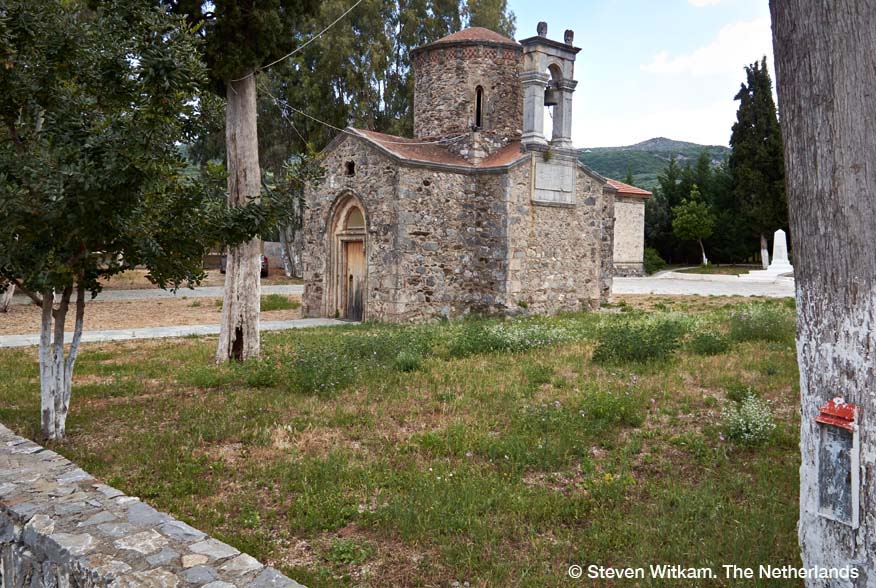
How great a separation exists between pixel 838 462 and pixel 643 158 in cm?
11614

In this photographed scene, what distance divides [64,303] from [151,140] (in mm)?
2131

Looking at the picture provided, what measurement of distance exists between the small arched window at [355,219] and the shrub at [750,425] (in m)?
11.5

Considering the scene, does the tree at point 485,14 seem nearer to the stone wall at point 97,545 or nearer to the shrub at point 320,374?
Result: the shrub at point 320,374

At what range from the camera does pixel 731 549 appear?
3.89 metres

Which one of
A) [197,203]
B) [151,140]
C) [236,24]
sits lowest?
[197,203]

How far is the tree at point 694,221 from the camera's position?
127 ft

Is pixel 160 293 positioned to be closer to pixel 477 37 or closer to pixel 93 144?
pixel 477 37

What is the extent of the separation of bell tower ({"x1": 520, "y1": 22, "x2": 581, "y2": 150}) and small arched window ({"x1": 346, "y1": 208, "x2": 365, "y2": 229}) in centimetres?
447

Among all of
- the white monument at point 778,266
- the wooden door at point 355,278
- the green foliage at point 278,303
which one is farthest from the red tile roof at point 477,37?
the white monument at point 778,266

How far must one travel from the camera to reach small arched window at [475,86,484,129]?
17.2 m

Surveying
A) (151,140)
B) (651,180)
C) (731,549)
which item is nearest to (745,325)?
(731,549)

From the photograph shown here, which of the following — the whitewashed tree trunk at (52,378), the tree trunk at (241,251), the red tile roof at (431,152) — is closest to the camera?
the whitewashed tree trunk at (52,378)

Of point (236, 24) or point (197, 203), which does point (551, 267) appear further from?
point (197, 203)

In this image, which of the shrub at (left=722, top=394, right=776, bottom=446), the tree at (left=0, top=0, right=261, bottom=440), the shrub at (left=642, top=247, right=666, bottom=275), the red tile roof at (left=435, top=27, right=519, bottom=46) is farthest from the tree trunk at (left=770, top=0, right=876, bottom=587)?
the shrub at (left=642, top=247, right=666, bottom=275)
